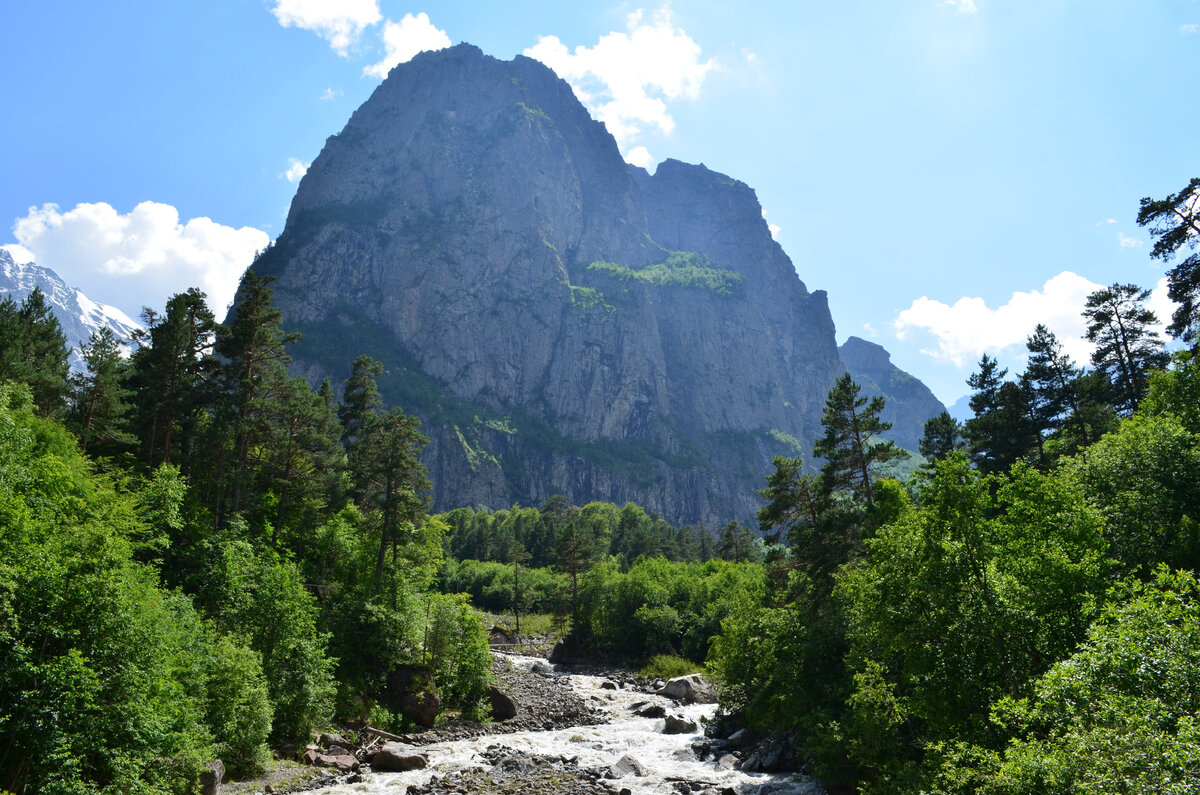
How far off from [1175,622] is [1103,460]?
528 inches

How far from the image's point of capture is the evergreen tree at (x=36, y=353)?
3262 cm

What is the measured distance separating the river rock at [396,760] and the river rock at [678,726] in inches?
637

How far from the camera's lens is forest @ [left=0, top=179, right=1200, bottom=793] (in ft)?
55.2

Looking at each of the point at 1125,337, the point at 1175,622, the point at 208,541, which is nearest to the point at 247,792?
the point at 208,541

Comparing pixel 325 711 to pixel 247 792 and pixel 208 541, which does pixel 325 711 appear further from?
pixel 208 541

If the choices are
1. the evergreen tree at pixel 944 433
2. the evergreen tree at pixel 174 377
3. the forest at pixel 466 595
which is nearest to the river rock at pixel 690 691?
the forest at pixel 466 595

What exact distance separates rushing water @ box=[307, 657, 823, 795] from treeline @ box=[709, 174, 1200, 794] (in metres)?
3.68

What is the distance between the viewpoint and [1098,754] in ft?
38.7

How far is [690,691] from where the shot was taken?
167ft

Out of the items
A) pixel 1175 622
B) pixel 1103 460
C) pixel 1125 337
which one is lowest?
pixel 1175 622

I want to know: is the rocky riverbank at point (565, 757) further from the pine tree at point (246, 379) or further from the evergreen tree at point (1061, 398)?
the evergreen tree at point (1061, 398)

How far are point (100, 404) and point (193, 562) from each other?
451 inches

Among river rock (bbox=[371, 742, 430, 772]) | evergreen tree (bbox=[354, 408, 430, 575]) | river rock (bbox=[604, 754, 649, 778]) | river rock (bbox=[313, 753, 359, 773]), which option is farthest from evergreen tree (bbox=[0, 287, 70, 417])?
river rock (bbox=[604, 754, 649, 778])

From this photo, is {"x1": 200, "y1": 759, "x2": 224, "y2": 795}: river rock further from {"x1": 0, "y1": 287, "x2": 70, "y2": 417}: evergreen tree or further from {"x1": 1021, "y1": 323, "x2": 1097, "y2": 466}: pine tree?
{"x1": 1021, "y1": 323, "x2": 1097, "y2": 466}: pine tree
